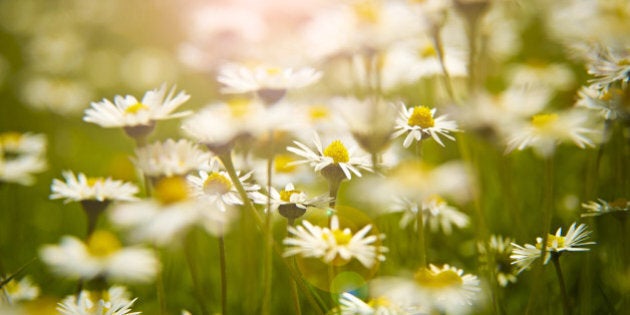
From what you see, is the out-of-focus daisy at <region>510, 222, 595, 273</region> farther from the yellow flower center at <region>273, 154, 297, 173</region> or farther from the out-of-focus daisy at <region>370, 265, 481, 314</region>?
the yellow flower center at <region>273, 154, 297, 173</region>

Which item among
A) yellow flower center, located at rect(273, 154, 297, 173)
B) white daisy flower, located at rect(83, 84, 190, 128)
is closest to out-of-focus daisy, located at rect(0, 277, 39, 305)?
white daisy flower, located at rect(83, 84, 190, 128)

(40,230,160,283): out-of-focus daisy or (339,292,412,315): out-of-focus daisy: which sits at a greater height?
(40,230,160,283): out-of-focus daisy

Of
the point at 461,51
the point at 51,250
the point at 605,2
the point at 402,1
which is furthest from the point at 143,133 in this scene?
the point at 461,51

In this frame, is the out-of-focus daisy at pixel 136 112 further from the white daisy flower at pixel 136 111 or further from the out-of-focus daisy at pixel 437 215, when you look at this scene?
the out-of-focus daisy at pixel 437 215

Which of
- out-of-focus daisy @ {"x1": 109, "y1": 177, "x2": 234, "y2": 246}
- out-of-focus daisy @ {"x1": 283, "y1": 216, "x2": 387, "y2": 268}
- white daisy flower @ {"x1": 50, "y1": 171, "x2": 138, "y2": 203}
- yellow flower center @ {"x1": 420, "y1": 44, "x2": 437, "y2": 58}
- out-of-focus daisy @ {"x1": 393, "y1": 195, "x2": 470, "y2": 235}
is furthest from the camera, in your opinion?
yellow flower center @ {"x1": 420, "y1": 44, "x2": 437, "y2": 58}

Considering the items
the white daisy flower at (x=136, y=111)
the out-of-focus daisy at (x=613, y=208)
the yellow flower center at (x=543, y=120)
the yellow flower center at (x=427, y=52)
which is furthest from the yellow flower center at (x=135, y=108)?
the yellow flower center at (x=427, y=52)
